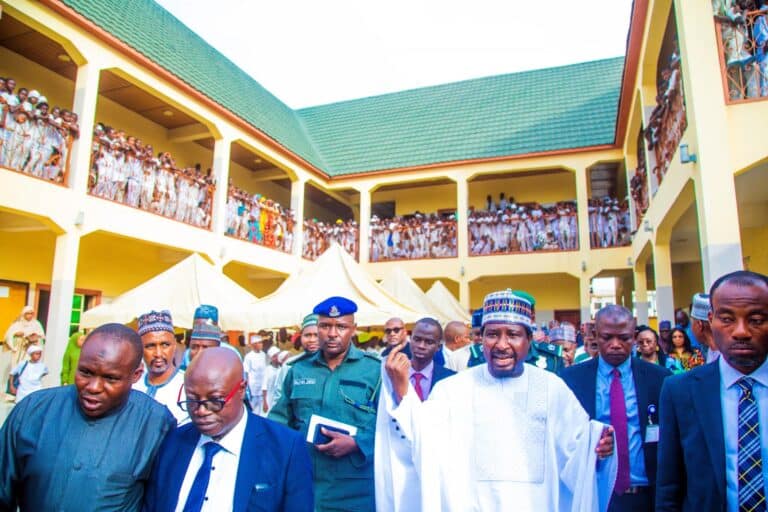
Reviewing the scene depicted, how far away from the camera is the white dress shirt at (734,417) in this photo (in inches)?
80.2

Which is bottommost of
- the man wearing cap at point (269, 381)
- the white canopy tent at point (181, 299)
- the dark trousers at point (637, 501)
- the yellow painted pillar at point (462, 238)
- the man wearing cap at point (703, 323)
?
the dark trousers at point (637, 501)

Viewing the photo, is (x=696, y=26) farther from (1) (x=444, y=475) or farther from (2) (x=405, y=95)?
(2) (x=405, y=95)

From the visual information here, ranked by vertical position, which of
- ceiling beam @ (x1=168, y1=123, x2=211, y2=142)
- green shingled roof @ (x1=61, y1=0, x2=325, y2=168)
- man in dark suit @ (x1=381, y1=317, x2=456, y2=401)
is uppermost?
green shingled roof @ (x1=61, y1=0, x2=325, y2=168)

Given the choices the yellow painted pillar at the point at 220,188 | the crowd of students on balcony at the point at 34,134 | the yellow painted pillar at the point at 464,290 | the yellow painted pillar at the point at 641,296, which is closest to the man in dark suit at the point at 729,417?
the crowd of students on balcony at the point at 34,134

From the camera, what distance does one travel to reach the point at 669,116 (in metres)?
8.70

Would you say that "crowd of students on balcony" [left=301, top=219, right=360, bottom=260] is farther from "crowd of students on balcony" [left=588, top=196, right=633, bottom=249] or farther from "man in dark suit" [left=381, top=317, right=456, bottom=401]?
"man in dark suit" [left=381, top=317, right=456, bottom=401]

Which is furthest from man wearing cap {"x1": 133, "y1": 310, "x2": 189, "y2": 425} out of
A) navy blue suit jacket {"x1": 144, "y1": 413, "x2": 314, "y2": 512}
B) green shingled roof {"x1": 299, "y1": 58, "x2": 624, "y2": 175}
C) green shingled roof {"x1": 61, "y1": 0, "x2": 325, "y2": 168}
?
green shingled roof {"x1": 299, "y1": 58, "x2": 624, "y2": 175}

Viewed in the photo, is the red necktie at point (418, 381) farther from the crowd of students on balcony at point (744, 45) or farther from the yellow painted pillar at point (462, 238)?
the yellow painted pillar at point (462, 238)

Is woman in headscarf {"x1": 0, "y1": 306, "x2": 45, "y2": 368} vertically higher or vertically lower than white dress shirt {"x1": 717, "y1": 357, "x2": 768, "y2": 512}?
higher

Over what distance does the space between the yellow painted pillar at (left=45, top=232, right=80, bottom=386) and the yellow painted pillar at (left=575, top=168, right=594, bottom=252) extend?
12661 mm

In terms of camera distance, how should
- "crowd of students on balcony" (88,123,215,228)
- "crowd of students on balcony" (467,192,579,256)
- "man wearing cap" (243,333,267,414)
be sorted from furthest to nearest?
1. "crowd of students on balcony" (467,192,579,256)
2. "crowd of students on balcony" (88,123,215,228)
3. "man wearing cap" (243,333,267,414)

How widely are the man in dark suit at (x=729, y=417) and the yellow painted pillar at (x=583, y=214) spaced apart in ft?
45.5

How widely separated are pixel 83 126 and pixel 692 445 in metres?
11.0

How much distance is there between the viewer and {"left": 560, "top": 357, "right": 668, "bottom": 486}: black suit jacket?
11.1 feet
